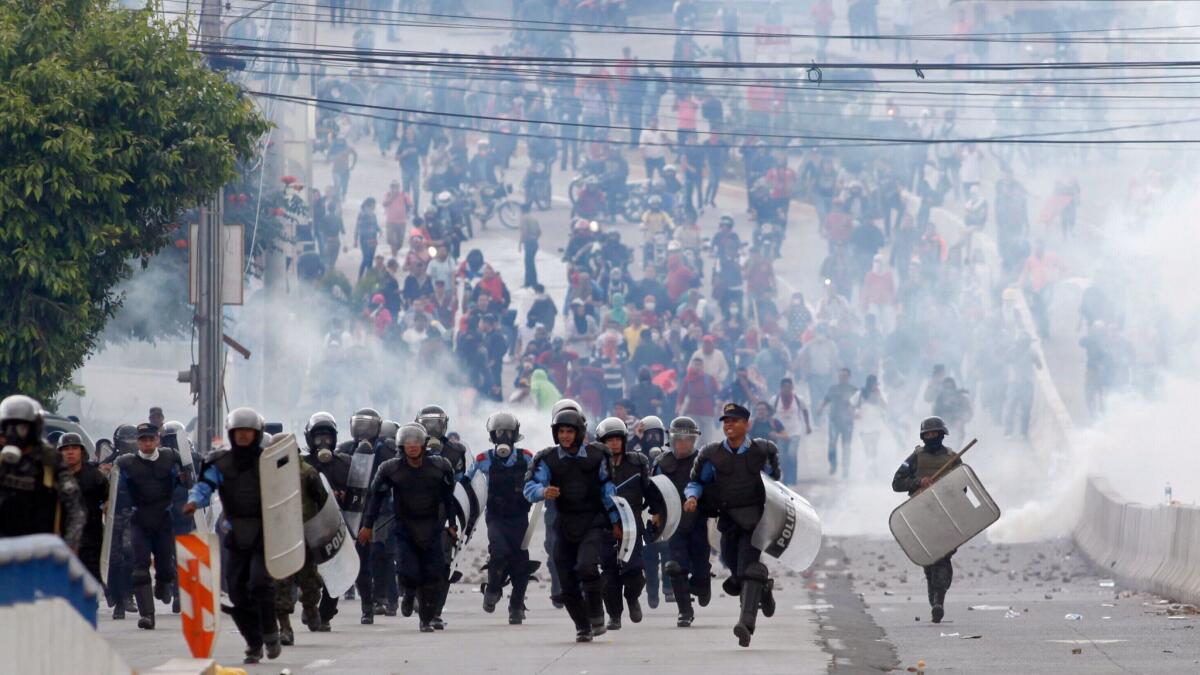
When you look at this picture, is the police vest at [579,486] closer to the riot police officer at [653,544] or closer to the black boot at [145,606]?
the black boot at [145,606]

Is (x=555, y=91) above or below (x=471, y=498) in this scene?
above

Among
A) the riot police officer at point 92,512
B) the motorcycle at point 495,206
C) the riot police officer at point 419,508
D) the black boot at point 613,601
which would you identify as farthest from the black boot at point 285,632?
the motorcycle at point 495,206

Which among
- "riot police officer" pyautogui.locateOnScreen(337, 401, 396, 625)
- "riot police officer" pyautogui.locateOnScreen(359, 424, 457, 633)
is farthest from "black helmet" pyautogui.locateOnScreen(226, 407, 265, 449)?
"riot police officer" pyautogui.locateOnScreen(337, 401, 396, 625)

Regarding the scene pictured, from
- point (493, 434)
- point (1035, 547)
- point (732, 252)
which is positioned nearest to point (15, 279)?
point (493, 434)

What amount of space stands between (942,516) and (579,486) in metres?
3.56

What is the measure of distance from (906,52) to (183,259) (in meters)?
26.7

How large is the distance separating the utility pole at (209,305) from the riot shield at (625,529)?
9143 millimetres

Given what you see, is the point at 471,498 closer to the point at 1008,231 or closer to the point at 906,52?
the point at 1008,231

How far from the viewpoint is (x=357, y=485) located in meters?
18.4

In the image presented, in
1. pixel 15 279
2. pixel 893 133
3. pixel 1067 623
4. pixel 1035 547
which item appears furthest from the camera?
pixel 893 133

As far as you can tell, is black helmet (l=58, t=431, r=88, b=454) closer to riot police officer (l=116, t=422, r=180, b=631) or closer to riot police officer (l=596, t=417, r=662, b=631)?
riot police officer (l=116, t=422, r=180, b=631)

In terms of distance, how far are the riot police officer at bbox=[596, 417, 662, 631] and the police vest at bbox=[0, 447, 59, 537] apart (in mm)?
4678

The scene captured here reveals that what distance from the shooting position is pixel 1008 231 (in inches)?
1722

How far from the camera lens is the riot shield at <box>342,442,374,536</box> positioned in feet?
59.7
